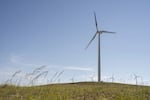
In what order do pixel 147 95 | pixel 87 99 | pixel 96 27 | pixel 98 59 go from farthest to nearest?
pixel 96 27 < pixel 98 59 < pixel 147 95 < pixel 87 99

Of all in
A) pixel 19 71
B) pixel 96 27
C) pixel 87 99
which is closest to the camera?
pixel 87 99

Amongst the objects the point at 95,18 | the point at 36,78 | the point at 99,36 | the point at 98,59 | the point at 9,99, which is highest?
the point at 95,18

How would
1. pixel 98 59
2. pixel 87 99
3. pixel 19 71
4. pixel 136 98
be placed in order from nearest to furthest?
pixel 136 98 < pixel 87 99 < pixel 19 71 < pixel 98 59

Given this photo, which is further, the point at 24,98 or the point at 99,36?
the point at 99,36

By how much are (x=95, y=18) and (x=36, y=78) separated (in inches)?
754

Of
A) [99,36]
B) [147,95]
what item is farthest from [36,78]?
[99,36]

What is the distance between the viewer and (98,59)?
20859 millimetres

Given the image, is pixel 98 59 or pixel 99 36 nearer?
pixel 98 59

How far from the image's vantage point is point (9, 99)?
6.07 metres

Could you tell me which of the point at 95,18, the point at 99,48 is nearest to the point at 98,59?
the point at 99,48

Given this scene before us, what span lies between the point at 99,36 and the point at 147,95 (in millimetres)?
16693

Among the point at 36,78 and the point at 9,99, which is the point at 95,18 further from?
the point at 9,99

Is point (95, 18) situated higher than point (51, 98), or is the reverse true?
point (95, 18)

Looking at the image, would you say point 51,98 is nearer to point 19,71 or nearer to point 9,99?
point 9,99
